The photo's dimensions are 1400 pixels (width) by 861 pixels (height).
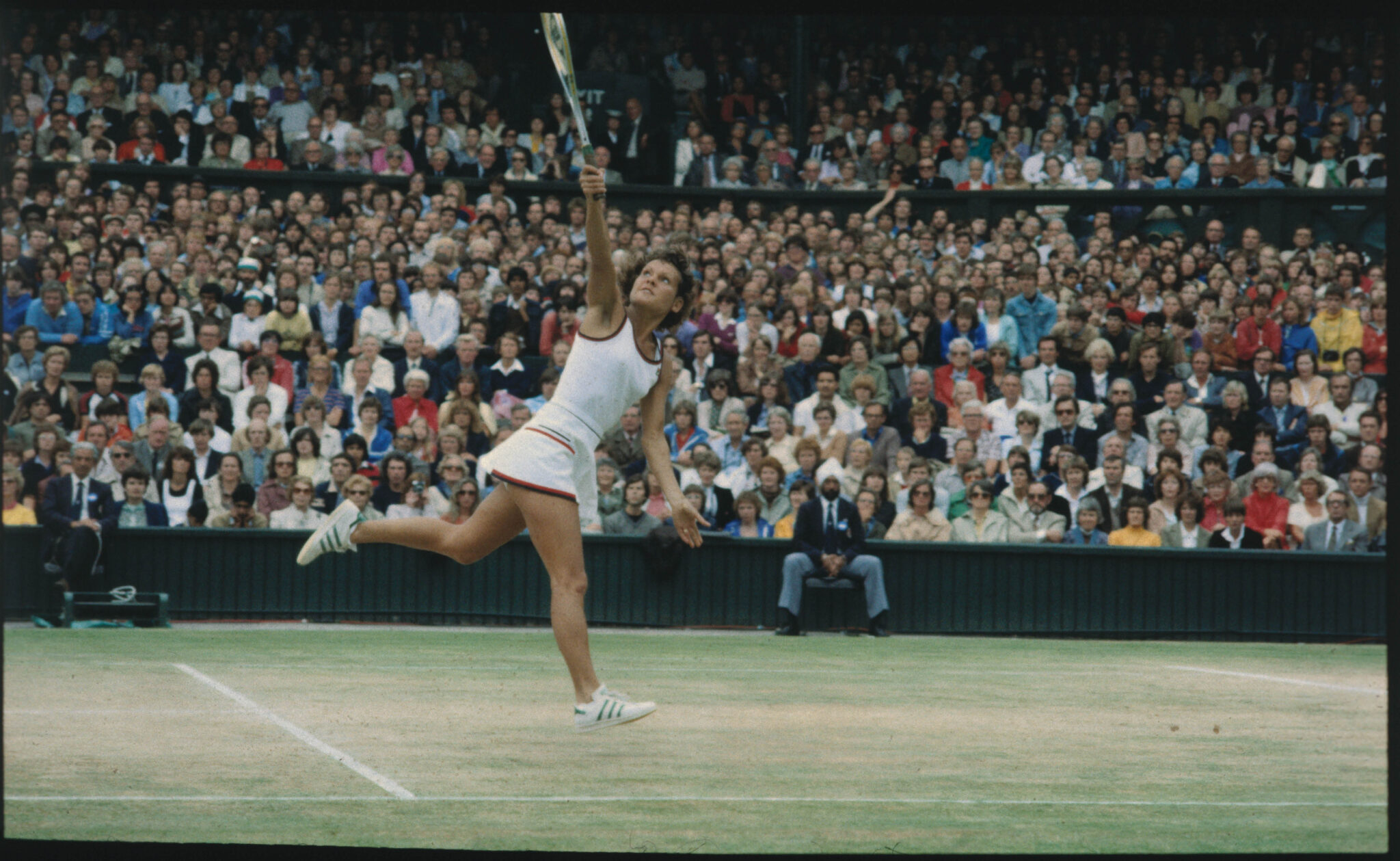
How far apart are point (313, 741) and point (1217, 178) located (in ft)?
51.2

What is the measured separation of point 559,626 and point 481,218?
11.6 metres

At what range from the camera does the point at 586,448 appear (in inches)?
238

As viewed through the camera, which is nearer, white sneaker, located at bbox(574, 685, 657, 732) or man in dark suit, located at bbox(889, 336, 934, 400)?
white sneaker, located at bbox(574, 685, 657, 732)

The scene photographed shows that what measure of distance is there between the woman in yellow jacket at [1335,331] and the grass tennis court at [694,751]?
4.91 metres

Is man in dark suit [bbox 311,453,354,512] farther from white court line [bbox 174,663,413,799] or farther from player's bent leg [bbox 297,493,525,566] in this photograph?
player's bent leg [bbox 297,493,525,566]

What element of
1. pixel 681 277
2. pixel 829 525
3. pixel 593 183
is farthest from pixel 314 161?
pixel 593 183

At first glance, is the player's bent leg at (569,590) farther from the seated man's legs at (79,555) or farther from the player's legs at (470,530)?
the seated man's legs at (79,555)

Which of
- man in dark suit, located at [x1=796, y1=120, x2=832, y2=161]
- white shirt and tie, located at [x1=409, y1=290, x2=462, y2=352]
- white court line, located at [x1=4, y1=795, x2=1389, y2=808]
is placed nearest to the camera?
white court line, located at [x1=4, y1=795, x2=1389, y2=808]

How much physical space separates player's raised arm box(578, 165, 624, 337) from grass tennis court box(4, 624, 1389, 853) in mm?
1757

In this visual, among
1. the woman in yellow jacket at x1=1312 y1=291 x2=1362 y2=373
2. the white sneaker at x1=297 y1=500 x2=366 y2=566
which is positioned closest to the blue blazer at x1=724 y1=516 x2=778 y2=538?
the woman in yellow jacket at x1=1312 y1=291 x2=1362 y2=373

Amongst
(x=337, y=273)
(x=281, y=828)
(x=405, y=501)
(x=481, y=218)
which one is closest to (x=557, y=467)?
(x=281, y=828)

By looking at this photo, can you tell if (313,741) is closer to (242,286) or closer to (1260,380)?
(242,286)

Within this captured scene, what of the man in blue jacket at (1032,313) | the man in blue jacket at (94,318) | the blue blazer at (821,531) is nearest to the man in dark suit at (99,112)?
the man in blue jacket at (94,318)

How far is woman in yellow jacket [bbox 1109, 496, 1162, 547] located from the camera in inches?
525
